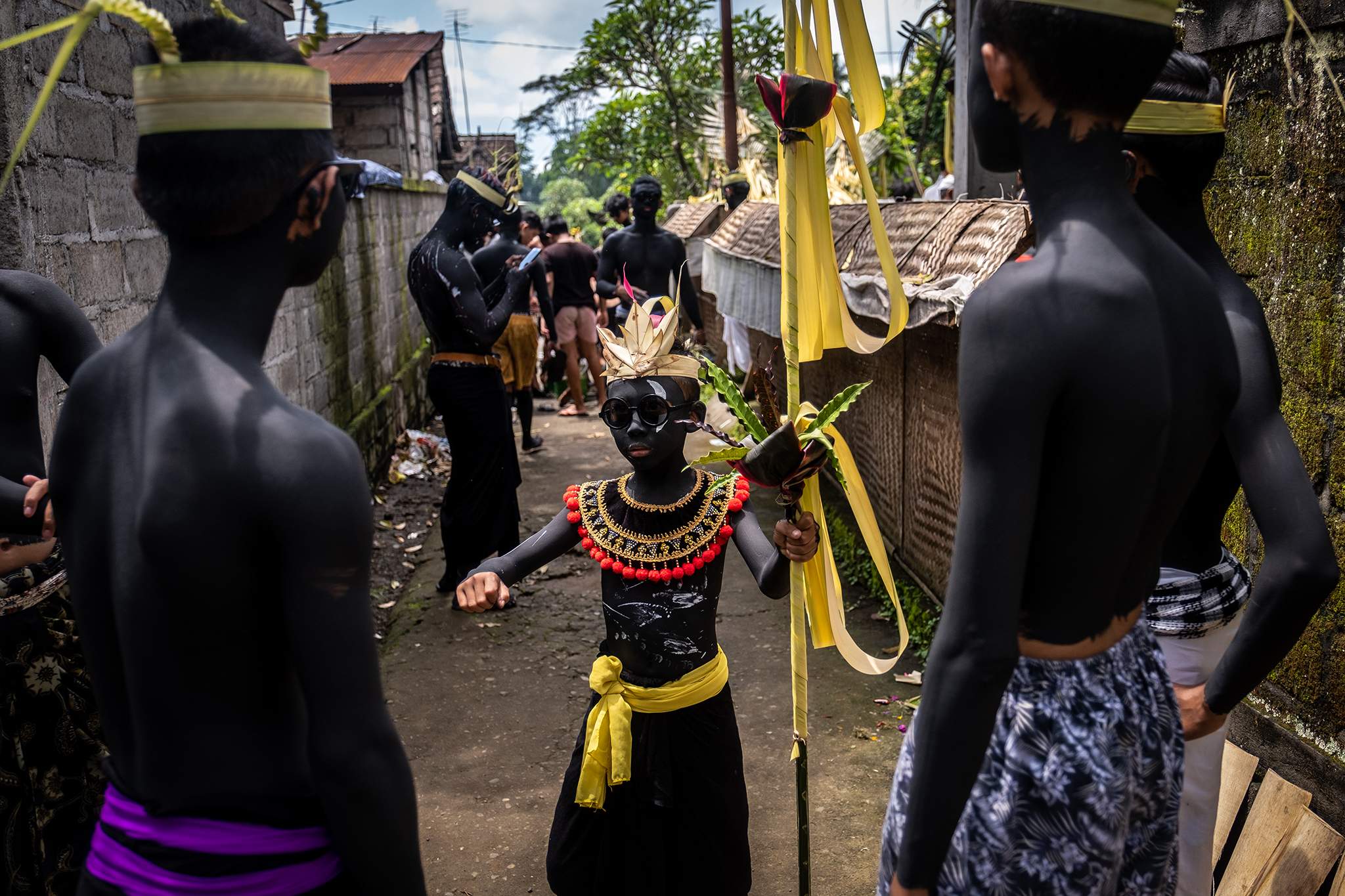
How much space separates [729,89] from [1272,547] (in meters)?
13.8

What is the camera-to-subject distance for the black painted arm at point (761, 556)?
2.77 meters

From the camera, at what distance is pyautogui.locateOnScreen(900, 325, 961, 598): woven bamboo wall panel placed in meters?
4.81

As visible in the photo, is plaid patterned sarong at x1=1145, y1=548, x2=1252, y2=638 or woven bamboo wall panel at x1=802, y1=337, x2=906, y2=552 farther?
woven bamboo wall panel at x1=802, y1=337, x2=906, y2=552

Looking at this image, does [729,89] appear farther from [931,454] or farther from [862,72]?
[862,72]

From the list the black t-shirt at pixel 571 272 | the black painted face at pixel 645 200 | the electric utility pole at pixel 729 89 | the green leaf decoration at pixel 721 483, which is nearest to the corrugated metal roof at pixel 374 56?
the electric utility pole at pixel 729 89

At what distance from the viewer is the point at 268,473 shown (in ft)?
4.45

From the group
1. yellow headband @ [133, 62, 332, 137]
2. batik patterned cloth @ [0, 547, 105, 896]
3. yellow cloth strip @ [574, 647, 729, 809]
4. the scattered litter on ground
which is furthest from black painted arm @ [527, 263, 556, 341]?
yellow headband @ [133, 62, 332, 137]

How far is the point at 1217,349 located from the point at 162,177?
1.47m

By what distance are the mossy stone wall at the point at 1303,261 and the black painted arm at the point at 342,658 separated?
2605 millimetres

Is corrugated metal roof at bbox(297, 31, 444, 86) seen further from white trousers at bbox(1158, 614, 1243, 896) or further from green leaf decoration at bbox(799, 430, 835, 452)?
white trousers at bbox(1158, 614, 1243, 896)

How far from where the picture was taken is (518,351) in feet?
29.2

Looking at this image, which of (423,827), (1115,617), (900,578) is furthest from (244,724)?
(900,578)

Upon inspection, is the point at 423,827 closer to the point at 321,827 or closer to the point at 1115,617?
the point at 321,827

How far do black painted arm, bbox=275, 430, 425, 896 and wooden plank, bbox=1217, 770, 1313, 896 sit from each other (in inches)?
95.7
